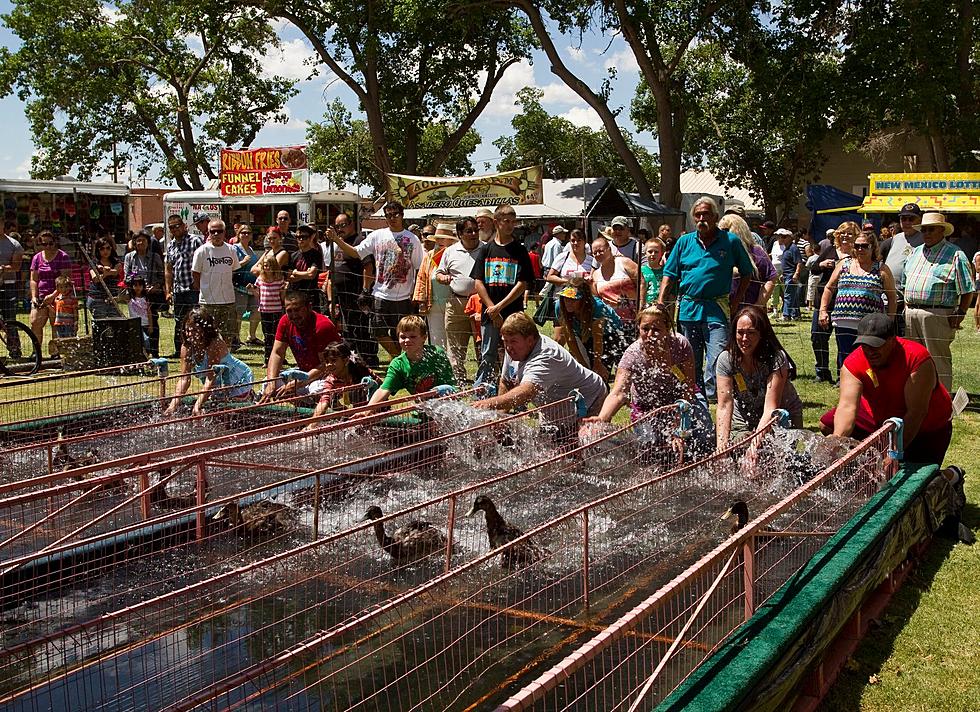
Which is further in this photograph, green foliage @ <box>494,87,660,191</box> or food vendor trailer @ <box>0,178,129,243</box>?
green foliage @ <box>494,87,660,191</box>

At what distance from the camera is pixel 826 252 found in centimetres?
1823

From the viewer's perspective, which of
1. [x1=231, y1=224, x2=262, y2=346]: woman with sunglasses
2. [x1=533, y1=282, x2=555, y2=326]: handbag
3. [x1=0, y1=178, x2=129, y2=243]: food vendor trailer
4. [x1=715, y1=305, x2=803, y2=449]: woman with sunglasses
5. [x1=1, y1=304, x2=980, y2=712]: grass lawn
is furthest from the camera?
[x1=0, y1=178, x2=129, y2=243]: food vendor trailer

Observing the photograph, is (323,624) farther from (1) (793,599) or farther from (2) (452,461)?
(2) (452,461)

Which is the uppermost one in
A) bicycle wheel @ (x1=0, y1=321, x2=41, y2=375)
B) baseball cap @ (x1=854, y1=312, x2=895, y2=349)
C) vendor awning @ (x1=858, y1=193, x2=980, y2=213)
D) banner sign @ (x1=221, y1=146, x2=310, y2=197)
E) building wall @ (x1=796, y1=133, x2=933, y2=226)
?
building wall @ (x1=796, y1=133, x2=933, y2=226)

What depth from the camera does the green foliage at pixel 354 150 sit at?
1614 inches

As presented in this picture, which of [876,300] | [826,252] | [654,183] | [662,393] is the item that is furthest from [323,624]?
[654,183]

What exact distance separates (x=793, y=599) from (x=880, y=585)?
53.8 inches

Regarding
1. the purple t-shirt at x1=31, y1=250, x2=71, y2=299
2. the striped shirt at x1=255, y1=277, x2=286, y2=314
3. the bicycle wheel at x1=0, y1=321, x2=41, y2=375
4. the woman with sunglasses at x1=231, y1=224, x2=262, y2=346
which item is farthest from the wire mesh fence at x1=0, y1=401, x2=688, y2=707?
the purple t-shirt at x1=31, y1=250, x2=71, y2=299

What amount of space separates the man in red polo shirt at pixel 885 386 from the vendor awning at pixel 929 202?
1736 cm

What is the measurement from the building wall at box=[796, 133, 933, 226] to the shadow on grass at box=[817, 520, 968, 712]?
36.9m

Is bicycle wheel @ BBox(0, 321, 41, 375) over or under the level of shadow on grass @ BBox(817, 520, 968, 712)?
over

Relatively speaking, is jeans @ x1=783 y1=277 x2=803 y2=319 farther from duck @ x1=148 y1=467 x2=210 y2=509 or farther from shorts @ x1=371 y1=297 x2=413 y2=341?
duck @ x1=148 y1=467 x2=210 y2=509

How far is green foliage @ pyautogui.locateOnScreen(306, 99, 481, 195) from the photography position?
41000mm

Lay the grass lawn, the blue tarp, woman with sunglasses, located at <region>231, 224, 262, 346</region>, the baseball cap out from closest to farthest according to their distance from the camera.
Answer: the grass lawn, the baseball cap, woman with sunglasses, located at <region>231, 224, 262, 346</region>, the blue tarp
